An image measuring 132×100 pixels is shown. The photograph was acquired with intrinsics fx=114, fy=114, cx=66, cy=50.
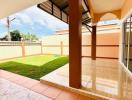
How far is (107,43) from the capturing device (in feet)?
26.5

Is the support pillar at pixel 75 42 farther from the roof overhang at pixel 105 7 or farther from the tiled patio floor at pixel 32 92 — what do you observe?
the roof overhang at pixel 105 7

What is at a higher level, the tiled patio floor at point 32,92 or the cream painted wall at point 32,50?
the cream painted wall at point 32,50

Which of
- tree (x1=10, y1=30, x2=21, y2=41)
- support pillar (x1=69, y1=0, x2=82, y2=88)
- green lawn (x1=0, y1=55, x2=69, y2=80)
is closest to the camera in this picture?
support pillar (x1=69, y1=0, x2=82, y2=88)

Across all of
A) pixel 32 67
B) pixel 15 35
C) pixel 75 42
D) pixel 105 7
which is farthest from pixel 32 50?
pixel 75 42

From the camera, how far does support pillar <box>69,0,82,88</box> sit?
101 inches

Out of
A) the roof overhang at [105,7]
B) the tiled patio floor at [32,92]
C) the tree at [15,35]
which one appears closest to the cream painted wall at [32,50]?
the tree at [15,35]

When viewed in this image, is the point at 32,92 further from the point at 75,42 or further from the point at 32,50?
the point at 32,50

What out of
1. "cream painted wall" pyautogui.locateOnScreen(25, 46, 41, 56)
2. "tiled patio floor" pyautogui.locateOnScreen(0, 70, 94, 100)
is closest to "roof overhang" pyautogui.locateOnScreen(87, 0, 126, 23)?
"tiled patio floor" pyautogui.locateOnScreen(0, 70, 94, 100)

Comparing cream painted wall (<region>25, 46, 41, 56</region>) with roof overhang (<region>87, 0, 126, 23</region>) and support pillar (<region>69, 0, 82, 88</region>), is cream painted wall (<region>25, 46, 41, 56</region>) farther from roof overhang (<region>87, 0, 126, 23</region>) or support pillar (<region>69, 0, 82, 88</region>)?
support pillar (<region>69, 0, 82, 88</region>)

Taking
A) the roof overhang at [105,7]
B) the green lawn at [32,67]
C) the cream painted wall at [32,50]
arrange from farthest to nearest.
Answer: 1. the cream painted wall at [32,50]
2. the roof overhang at [105,7]
3. the green lawn at [32,67]

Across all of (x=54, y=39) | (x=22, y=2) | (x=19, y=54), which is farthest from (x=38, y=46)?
(x=22, y=2)

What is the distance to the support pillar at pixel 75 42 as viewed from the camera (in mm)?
2561

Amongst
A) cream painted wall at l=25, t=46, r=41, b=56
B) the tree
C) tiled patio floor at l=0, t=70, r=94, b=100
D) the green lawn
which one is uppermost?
the tree

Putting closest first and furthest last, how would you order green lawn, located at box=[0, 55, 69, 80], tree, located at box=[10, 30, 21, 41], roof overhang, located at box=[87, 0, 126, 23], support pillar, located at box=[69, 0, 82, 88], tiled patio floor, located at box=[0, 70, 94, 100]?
tiled patio floor, located at box=[0, 70, 94, 100] → support pillar, located at box=[69, 0, 82, 88] → green lawn, located at box=[0, 55, 69, 80] → roof overhang, located at box=[87, 0, 126, 23] → tree, located at box=[10, 30, 21, 41]
